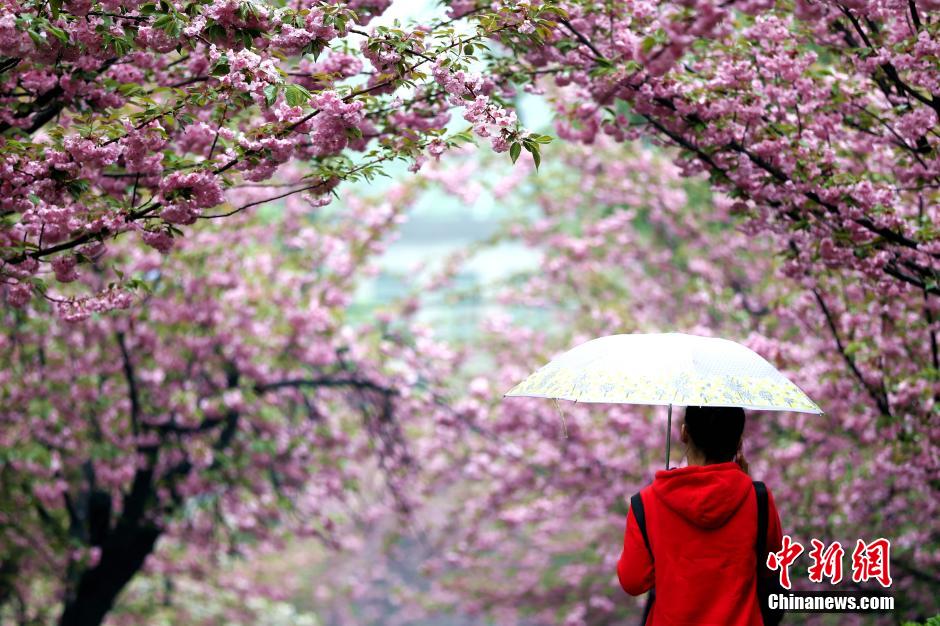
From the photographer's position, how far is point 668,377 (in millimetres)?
3475

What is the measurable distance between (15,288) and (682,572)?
287 cm

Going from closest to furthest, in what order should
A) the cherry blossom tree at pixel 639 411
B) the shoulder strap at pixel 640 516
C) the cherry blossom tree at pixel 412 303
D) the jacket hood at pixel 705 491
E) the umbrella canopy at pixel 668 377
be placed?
the jacket hood at pixel 705 491, the shoulder strap at pixel 640 516, the umbrella canopy at pixel 668 377, the cherry blossom tree at pixel 412 303, the cherry blossom tree at pixel 639 411

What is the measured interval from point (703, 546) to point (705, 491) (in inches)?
7.4

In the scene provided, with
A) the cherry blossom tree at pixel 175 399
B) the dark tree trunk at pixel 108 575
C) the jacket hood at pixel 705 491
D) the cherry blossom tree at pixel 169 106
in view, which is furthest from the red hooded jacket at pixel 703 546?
the dark tree trunk at pixel 108 575

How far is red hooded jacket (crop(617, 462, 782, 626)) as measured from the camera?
3041mm

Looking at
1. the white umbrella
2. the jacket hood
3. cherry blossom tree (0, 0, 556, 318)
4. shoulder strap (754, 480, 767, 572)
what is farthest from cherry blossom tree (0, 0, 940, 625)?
shoulder strap (754, 480, 767, 572)

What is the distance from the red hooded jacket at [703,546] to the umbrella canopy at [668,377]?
1.01ft

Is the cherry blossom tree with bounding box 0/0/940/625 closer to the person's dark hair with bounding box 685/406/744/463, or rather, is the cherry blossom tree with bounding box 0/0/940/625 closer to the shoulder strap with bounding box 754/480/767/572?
the person's dark hair with bounding box 685/406/744/463

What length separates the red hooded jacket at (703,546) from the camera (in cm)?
304

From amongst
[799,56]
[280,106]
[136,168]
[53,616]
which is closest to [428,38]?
[280,106]

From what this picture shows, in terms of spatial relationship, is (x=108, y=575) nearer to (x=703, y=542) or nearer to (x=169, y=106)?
(x=169, y=106)

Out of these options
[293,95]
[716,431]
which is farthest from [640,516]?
[293,95]

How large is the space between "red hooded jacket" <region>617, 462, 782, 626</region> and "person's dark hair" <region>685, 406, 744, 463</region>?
2.2 inches

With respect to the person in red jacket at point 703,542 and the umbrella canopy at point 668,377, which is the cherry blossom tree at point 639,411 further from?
the person in red jacket at point 703,542
